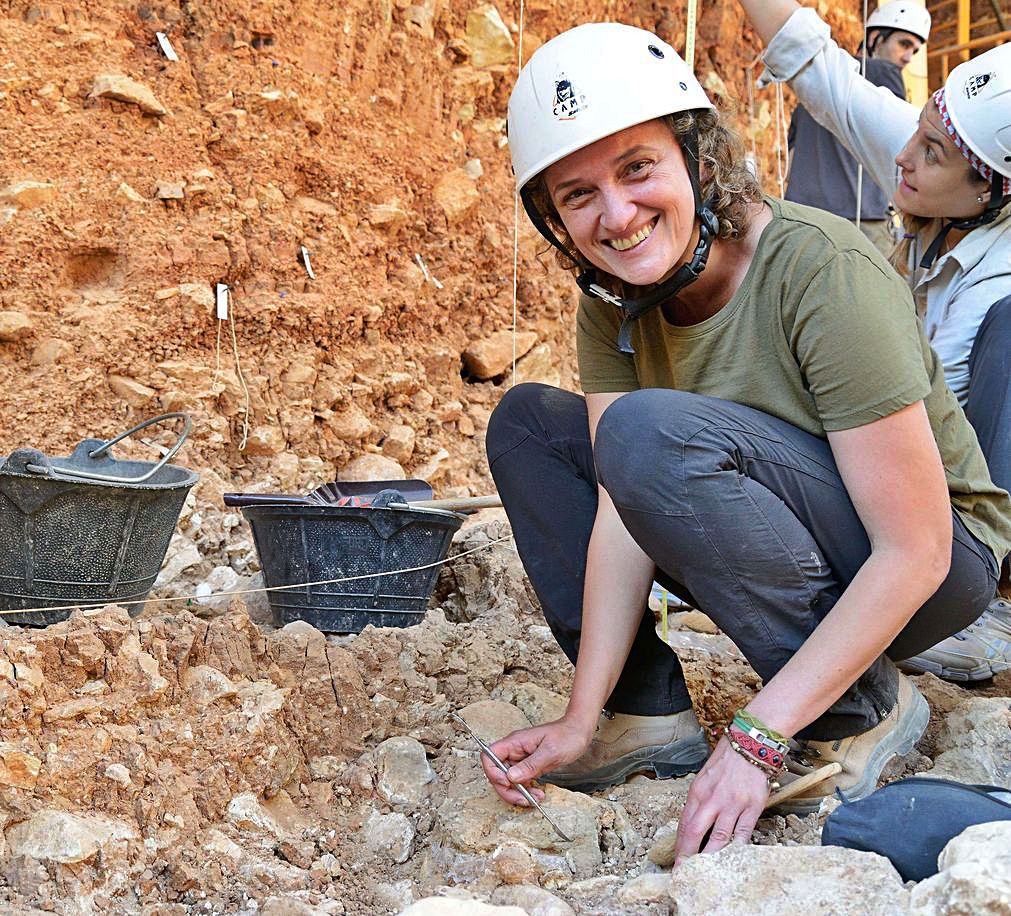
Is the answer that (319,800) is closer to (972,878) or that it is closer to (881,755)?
(881,755)

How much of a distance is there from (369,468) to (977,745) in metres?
2.57

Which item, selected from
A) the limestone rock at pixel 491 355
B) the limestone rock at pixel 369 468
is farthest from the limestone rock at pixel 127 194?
the limestone rock at pixel 491 355

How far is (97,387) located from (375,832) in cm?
221

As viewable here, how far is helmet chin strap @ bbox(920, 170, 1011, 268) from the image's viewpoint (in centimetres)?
244

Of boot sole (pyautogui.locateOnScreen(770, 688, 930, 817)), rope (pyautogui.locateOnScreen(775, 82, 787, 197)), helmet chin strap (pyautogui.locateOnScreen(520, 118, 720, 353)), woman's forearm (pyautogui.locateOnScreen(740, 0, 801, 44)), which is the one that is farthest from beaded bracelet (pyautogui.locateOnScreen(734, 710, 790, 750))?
rope (pyautogui.locateOnScreen(775, 82, 787, 197))

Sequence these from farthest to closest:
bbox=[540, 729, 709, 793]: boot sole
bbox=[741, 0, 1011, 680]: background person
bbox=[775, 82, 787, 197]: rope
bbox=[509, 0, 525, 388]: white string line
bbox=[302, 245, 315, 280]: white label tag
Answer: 1. bbox=[775, 82, 787, 197]: rope
2. bbox=[509, 0, 525, 388]: white string line
3. bbox=[302, 245, 315, 280]: white label tag
4. bbox=[741, 0, 1011, 680]: background person
5. bbox=[540, 729, 709, 793]: boot sole

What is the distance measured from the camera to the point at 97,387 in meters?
3.50

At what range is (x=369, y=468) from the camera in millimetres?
4035

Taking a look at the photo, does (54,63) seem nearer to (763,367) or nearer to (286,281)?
(286,281)

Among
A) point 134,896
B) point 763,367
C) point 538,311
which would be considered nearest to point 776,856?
point 763,367

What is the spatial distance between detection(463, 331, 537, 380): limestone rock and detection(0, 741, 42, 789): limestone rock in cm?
314

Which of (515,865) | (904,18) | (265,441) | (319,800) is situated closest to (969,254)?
(515,865)

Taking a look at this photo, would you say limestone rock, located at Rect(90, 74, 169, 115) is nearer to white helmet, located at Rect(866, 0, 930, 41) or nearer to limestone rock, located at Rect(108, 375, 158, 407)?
limestone rock, located at Rect(108, 375, 158, 407)

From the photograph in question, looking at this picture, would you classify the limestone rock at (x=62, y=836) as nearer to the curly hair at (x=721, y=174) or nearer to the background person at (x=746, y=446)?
the background person at (x=746, y=446)
